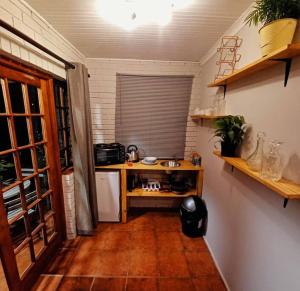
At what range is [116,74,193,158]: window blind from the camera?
2.75 metres

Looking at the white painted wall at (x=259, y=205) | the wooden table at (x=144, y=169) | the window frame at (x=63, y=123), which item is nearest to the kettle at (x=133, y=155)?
the wooden table at (x=144, y=169)

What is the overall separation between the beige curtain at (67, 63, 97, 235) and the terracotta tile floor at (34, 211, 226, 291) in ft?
0.98

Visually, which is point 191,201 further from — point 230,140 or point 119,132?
point 119,132

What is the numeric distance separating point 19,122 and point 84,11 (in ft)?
3.66

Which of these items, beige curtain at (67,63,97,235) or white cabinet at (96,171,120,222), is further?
white cabinet at (96,171,120,222)

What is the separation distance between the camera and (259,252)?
3.91 feet

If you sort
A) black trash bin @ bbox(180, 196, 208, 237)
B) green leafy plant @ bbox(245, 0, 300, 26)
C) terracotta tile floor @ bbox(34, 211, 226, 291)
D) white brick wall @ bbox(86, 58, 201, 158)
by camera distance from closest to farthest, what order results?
1. green leafy plant @ bbox(245, 0, 300, 26)
2. terracotta tile floor @ bbox(34, 211, 226, 291)
3. black trash bin @ bbox(180, 196, 208, 237)
4. white brick wall @ bbox(86, 58, 201, 158)

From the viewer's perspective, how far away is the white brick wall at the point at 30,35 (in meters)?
1.22

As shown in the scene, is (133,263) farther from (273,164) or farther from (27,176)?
(273,164)

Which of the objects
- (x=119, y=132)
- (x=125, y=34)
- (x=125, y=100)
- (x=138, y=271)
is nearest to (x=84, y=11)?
(x=125, y=34)

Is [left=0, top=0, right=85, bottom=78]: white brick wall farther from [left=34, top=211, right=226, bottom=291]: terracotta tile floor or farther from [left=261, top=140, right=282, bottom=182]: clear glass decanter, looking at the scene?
[left=34, top=211, right=226, bottom=291]: terracotta tile floor

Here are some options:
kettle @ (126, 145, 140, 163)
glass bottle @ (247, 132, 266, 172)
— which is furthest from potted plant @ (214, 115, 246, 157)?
kettle @ (126, 145, 140, 163)

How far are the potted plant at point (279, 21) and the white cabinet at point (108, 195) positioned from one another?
2159 millimetres

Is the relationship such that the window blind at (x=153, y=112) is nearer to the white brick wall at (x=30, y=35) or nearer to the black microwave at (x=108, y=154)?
the black microwave at (x=108, y=154)
